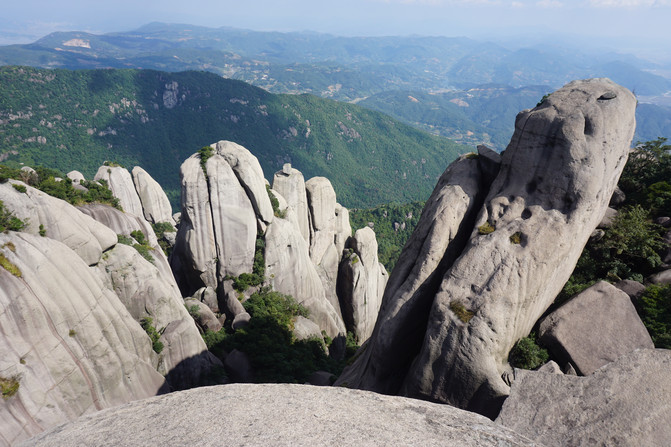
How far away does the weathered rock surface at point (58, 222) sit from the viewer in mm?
18859

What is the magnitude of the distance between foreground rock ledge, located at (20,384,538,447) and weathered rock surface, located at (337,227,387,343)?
34470 millimetres

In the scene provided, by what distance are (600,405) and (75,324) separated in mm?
21719

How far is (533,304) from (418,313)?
4.48m

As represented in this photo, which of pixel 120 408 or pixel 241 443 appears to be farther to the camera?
pixel 120 408

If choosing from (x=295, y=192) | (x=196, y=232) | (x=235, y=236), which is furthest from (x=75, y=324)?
(x=295, y=192)

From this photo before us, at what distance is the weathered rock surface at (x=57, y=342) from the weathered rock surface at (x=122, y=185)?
26.9 m

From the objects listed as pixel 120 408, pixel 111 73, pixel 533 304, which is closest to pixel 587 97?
pixel 533 304

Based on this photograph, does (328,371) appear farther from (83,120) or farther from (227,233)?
(83,120)

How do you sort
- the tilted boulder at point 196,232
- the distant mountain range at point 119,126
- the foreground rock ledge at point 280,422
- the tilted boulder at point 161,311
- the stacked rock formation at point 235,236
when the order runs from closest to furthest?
the foreground rock ledge at point 280,422
the tilted boulder at point 161,311
the tilted boulder at point 196,232
the stacked rock formation at point 235,236
the distant mountain range at point 119,126

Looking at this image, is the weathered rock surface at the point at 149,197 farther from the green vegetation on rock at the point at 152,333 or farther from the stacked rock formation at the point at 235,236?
the green vegetation on rock at the point at 152,333

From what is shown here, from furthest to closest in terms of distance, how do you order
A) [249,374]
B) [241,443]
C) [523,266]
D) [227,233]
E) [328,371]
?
1. [227,233]
2. [328,371]
3. [249,374]
4. [523,266]
5. [241,443]

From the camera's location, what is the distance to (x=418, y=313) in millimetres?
15086

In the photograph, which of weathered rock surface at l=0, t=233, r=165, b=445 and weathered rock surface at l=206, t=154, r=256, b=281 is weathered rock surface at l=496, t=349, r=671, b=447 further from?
weathered rock surface at l=206, t=154, r=256, b=281

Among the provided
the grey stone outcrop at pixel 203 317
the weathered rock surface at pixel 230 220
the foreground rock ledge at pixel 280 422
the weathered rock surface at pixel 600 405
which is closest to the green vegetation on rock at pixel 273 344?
the grey stone outcrop at pixel 203 317
